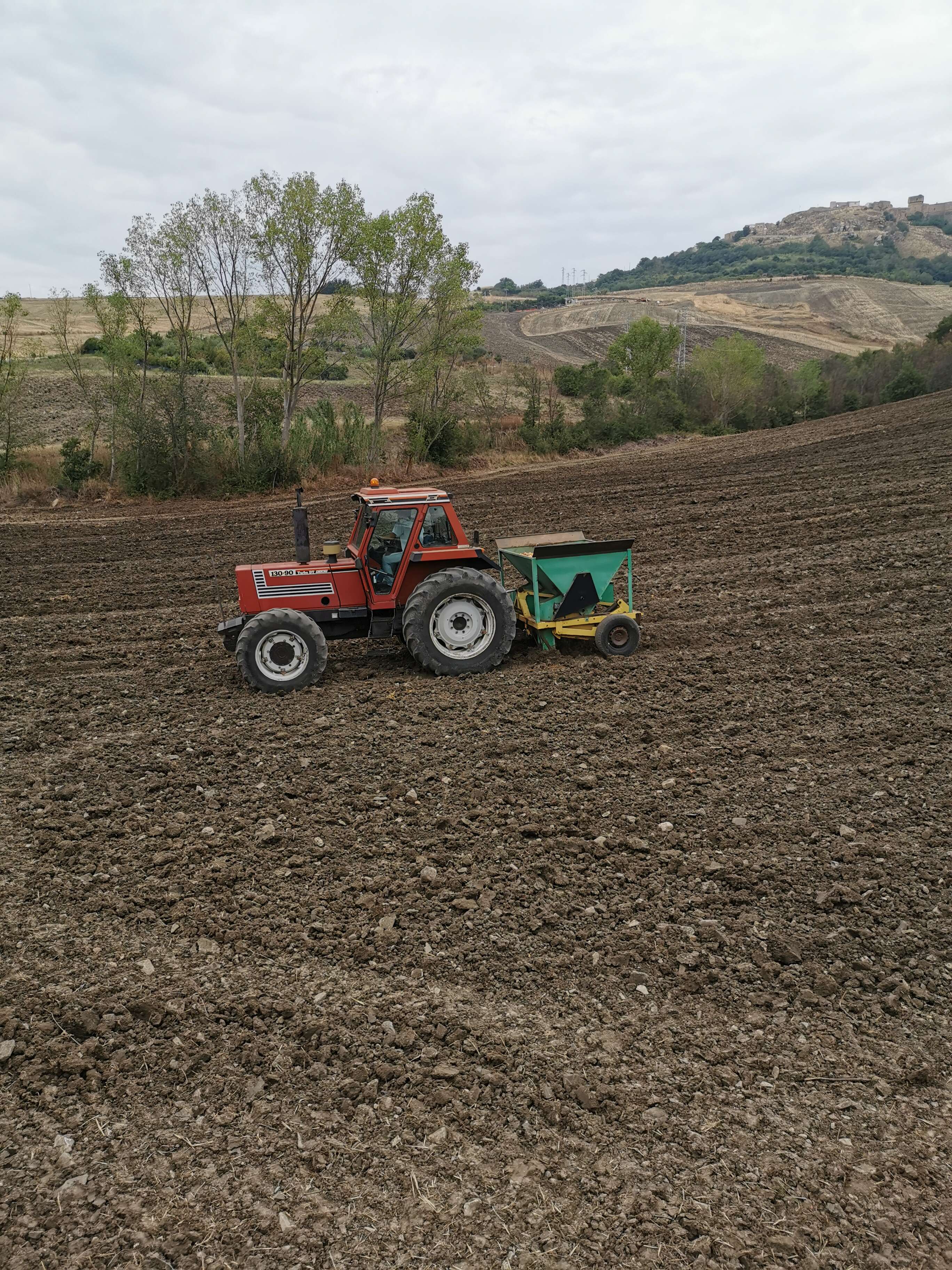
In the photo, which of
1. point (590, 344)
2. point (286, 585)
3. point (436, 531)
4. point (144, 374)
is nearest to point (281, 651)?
point (286, 585)

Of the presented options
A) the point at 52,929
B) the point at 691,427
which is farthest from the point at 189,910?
the point at 691,427

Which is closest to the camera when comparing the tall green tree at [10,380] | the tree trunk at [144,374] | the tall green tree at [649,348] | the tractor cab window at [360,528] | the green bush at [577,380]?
the tractor cab window at [360,528]

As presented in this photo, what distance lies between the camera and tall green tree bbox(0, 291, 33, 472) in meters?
21.6

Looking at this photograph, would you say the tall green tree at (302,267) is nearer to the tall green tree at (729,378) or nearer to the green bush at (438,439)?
the green bush at (438,439)

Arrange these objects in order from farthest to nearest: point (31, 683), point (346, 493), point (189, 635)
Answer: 1. point (346, 493)
2. point (189, 635)
3. point (31, 683)

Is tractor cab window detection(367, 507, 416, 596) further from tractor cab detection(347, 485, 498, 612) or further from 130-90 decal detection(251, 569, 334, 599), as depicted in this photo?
130-90 decal detection(251, 569, 334, 599)

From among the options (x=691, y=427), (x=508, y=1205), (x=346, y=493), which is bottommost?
(x=508, y=1205)

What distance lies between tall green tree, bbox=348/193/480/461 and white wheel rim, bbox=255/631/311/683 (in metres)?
18.8

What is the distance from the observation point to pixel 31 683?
28.3 feet

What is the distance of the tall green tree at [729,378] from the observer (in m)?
43.0

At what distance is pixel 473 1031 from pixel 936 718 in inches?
197

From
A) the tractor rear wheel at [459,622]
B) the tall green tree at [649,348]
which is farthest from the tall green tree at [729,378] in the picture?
the tractor rear wheel at [459,622]

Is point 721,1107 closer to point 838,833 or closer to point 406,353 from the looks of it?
point 838,833

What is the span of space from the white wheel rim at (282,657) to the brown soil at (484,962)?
30 cm
